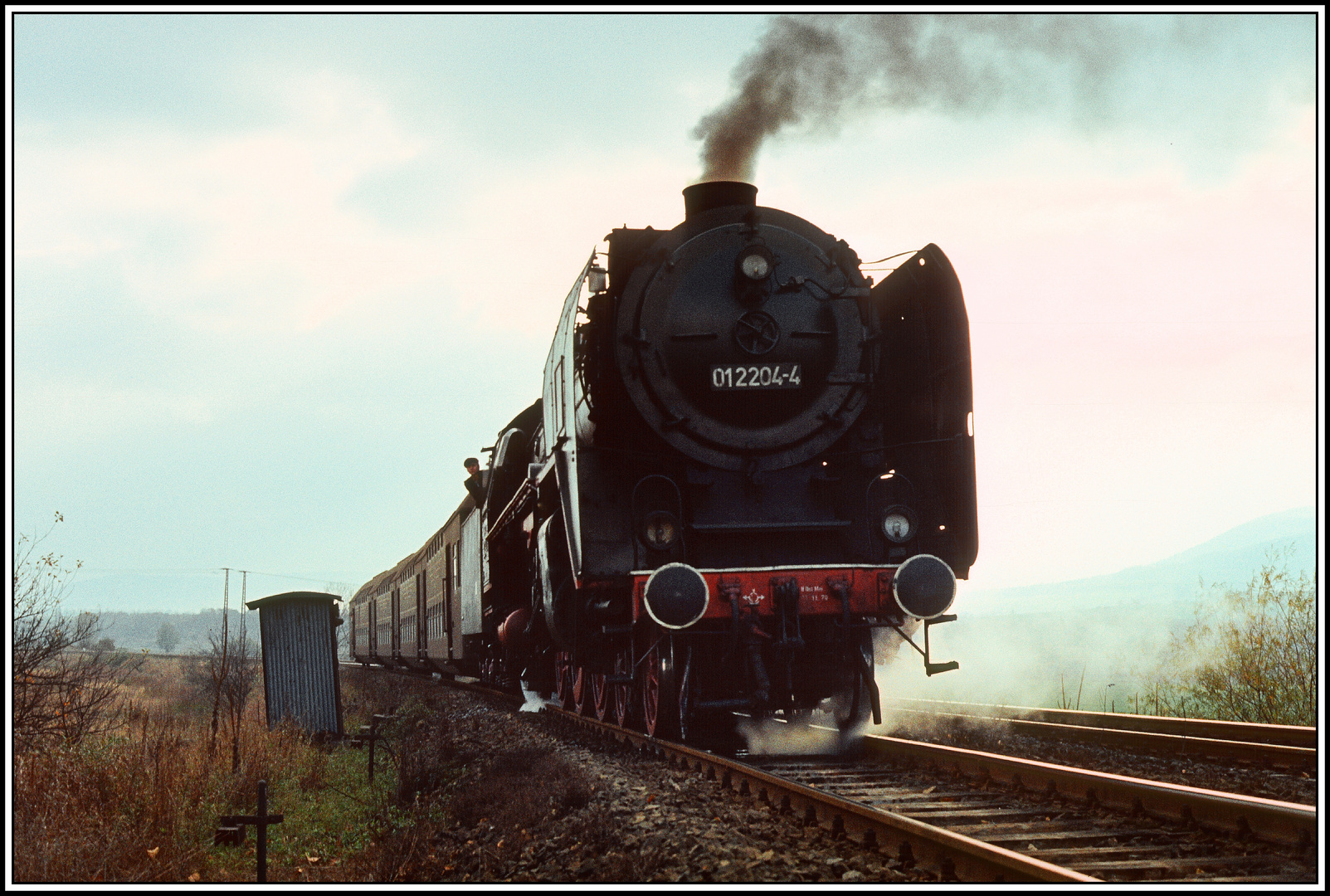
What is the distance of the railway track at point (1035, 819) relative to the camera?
3564mm

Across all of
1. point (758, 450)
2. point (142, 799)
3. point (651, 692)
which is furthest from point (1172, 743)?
point (142, 799)

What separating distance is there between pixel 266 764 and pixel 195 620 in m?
202

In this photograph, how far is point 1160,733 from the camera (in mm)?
7184

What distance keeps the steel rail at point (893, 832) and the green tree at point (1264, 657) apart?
5.20 metres

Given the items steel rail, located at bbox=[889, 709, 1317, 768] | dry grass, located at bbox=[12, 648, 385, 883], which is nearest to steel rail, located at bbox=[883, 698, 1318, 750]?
steel rail, located at bbox=[889, 709, 1317, 768]

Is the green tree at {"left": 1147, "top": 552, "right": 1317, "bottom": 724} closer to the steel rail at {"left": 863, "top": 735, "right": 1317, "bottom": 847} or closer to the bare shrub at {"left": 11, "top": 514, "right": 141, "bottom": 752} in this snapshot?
the steel rail at {"left": 863, "top": 735, "right": 1317, "bottom": 847}

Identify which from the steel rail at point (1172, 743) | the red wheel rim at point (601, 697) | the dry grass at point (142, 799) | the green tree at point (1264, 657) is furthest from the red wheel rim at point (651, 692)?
the green tree at point (1264, 657)

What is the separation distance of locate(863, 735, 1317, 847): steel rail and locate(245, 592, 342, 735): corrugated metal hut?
27.3 feet

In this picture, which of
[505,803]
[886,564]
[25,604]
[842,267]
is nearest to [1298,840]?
[886,564]

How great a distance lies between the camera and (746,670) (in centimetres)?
630

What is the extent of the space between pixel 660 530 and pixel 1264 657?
5.79 meters

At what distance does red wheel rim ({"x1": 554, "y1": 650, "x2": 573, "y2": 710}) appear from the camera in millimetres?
9258

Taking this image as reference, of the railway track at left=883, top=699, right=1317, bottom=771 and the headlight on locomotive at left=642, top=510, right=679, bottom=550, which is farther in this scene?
the headlight on locomotive at left=642, top=510, right=679, bottom=550

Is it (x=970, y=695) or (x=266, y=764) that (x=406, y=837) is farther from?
(x=970, y=695)
